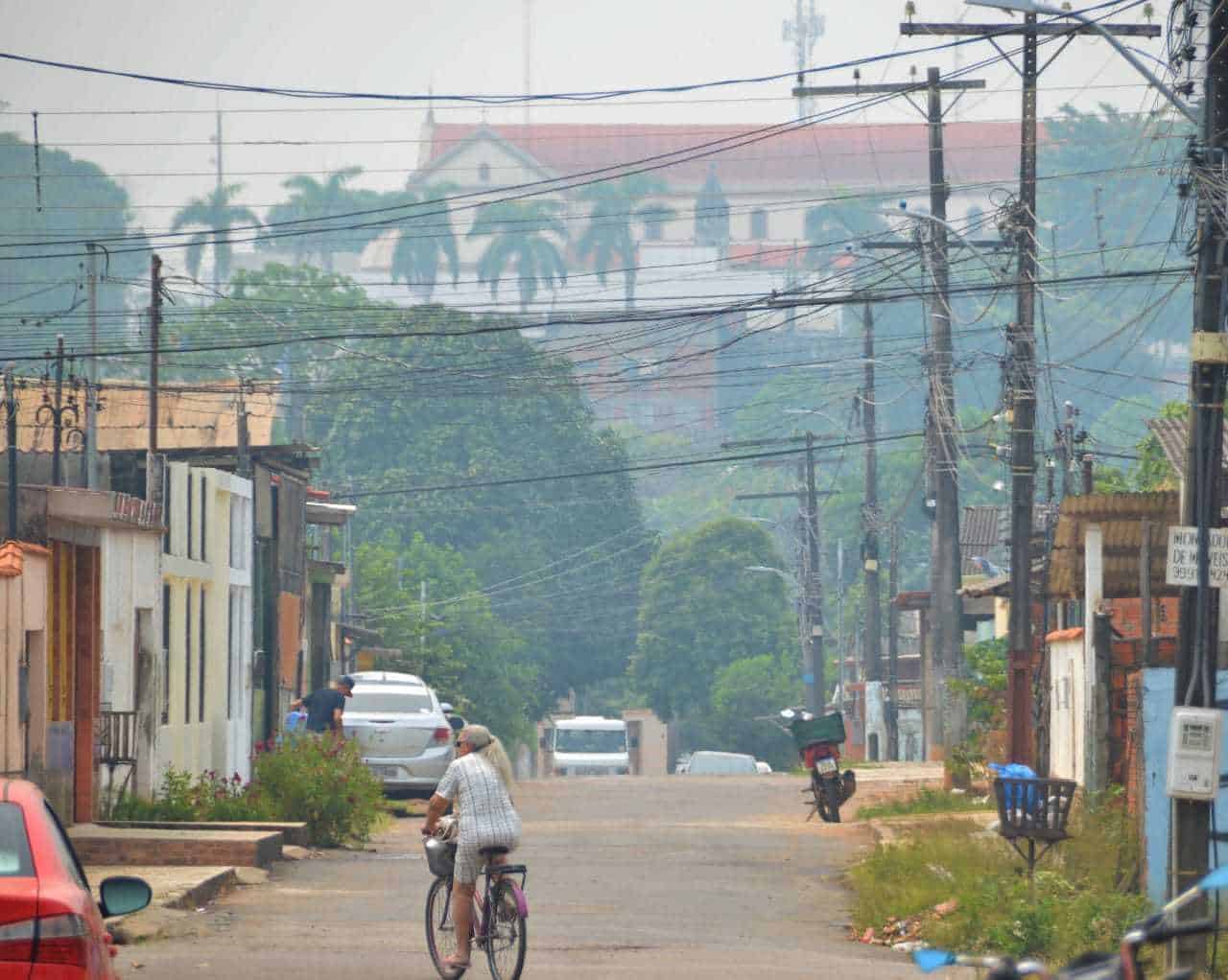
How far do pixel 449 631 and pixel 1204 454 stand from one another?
59639 mm

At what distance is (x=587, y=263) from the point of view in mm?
174625

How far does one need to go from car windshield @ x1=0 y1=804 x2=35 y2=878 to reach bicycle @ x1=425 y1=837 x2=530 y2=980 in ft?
18.4

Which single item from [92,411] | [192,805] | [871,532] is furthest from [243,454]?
[871,532]

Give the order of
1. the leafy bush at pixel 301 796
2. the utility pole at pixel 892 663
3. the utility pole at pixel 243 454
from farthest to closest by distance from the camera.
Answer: the utility pole at pixel 892 663, the utility pole at pixel 243 454, the leafy bush at pixel 301 796

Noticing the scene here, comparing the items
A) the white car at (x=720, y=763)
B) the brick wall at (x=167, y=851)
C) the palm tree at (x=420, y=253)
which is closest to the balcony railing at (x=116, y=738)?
the brick wall at (x=167, y=851)

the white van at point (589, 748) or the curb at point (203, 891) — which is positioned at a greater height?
the curb at point (203, 891)

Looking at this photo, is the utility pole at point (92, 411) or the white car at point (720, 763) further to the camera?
the white car at point (720, 763)

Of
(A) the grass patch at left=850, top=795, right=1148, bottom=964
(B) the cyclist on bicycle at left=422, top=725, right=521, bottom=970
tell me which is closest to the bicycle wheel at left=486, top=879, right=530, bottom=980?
(B) the cyclist on bicycle at left=422, top=725, right=521, bottom=970

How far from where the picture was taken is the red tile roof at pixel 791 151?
19400cm

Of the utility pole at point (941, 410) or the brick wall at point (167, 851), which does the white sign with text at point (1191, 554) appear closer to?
the brick wall at point (167, 851)

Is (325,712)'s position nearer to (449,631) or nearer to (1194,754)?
(1194,754)

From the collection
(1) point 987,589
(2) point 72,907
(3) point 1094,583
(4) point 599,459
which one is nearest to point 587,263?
(4) point 599,459

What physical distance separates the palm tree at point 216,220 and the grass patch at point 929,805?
96.4 meters

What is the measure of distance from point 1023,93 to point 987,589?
393 inches
